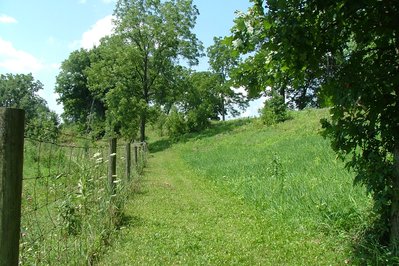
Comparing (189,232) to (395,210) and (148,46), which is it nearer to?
(395,210)

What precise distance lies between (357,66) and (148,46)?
3714 centimetres

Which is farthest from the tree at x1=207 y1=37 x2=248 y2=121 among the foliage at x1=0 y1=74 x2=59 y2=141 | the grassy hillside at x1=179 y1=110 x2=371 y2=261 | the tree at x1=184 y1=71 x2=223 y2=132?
the grassy hillside at x1=179 y1=110 x2=371 y2=261

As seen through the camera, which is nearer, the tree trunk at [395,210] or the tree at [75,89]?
the tree trunk at [395,210]

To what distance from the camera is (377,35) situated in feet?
15.7

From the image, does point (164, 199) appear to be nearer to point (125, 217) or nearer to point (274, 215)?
point (125, 217)

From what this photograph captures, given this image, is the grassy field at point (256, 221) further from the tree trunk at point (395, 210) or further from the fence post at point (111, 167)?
the fence post at point (111, 167)

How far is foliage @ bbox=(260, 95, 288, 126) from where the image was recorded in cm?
3341

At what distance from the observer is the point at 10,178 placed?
2.58 meters

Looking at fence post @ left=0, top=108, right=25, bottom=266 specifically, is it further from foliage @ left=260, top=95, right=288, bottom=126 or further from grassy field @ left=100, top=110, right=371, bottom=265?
foliage @ left=260, top=95, right=288, bottom=126

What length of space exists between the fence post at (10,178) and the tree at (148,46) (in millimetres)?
36196

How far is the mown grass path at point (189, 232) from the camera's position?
566cm

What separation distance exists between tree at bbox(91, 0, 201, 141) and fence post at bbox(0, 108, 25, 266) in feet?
119

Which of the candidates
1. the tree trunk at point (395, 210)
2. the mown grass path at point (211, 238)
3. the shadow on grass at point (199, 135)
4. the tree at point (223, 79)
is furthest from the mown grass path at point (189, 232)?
the tree at point (223, 79)

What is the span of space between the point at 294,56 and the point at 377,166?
1482mm
